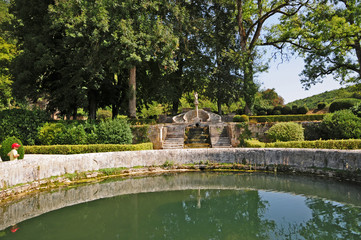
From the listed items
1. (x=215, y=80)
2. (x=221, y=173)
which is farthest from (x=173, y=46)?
(x=221, y=173)

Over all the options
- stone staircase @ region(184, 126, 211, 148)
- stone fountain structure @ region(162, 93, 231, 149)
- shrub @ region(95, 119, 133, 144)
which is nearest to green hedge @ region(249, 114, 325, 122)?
stone fountain structure @ region(162, 93, 231, 149)

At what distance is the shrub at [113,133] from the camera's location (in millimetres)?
13516

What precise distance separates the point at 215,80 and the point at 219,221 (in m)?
21.5

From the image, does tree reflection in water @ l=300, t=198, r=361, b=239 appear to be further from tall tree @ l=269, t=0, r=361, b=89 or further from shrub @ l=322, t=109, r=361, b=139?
tall tree @ l=269, t=0, r=361, b=89

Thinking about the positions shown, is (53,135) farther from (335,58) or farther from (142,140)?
(335,58)

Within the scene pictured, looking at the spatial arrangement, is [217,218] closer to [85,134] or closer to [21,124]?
[85,134]

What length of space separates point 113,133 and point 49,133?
4118 mm

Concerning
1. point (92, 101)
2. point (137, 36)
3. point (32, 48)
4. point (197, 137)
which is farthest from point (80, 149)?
point (32, 48)

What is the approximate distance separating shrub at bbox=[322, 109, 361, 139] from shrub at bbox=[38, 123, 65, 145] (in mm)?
15920

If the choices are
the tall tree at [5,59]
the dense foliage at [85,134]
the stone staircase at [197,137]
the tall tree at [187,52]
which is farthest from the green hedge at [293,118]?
the tall tree at [5,59]

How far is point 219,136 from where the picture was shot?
1672cm

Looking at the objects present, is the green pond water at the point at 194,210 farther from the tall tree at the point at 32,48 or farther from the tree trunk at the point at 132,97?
the tall tree at the point at 32,48

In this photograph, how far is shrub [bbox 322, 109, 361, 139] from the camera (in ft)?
42.8

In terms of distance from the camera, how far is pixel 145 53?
18.7m
